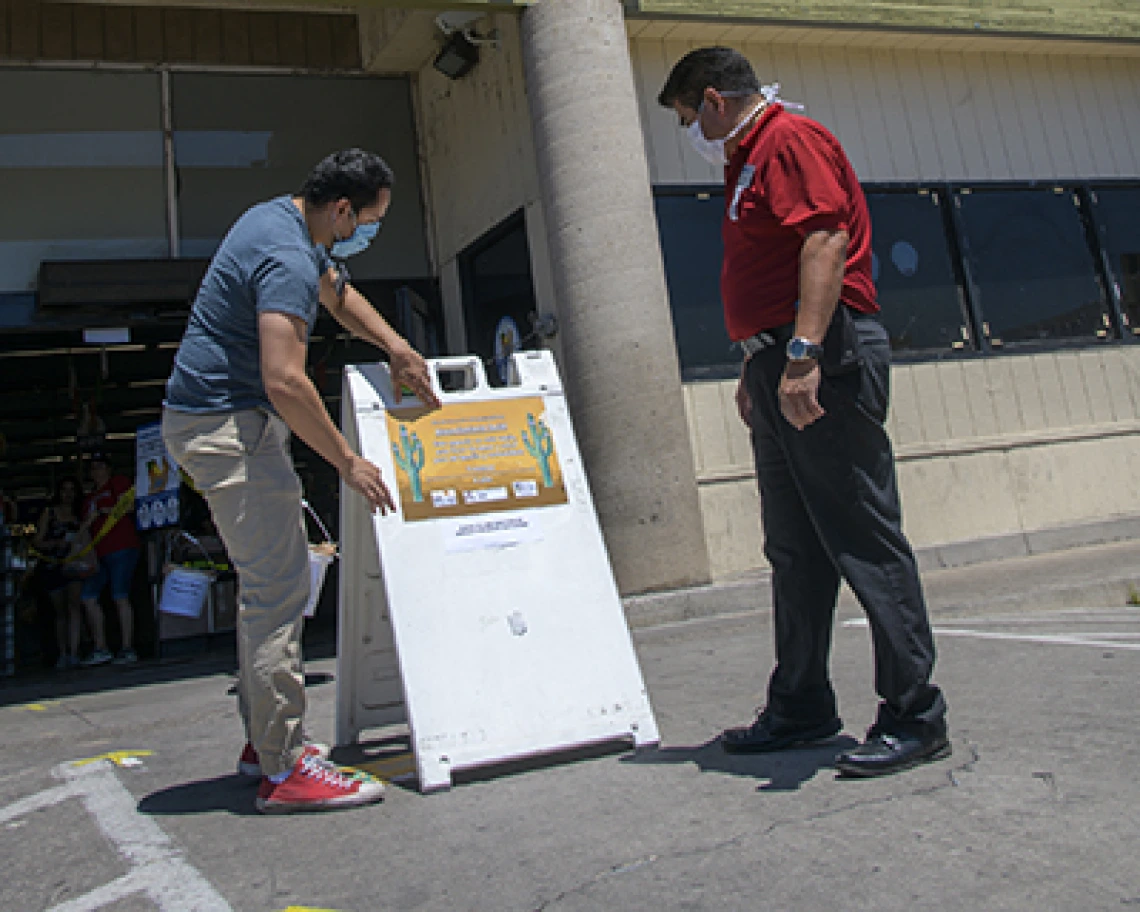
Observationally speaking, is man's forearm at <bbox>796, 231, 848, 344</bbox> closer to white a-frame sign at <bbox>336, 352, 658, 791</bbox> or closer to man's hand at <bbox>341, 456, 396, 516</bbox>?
Result: white a-frame sign at <bbox>336, 352, 658, 791</bbox>

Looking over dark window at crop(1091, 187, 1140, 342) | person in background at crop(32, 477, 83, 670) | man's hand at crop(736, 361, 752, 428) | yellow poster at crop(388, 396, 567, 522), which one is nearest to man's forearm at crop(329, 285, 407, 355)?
yellow poster at crop(388, 396, 567, 522)

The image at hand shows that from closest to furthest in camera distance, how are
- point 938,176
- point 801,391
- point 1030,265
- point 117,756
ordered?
point 801,391 < point 117,756 < point 938,176 < point 1030,265

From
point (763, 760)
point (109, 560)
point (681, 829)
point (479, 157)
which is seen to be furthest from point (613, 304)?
point (109, 560)

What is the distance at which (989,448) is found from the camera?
807 centimetres

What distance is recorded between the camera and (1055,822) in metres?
1.96

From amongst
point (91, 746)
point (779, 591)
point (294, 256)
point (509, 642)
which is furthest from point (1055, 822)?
point (91, 746)

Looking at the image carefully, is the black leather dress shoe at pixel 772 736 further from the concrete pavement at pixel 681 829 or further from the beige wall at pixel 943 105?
the beige wall at pixel 943 105

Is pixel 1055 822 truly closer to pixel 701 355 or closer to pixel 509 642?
pixel 509 642

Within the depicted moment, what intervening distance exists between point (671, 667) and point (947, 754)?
2.09 meters

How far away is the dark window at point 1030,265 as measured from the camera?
852cm

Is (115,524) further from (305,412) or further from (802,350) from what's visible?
(802,350)

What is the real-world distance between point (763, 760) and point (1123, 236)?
8.42m

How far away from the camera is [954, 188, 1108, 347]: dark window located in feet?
27.9

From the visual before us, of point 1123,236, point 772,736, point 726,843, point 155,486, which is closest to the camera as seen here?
point 726,843
